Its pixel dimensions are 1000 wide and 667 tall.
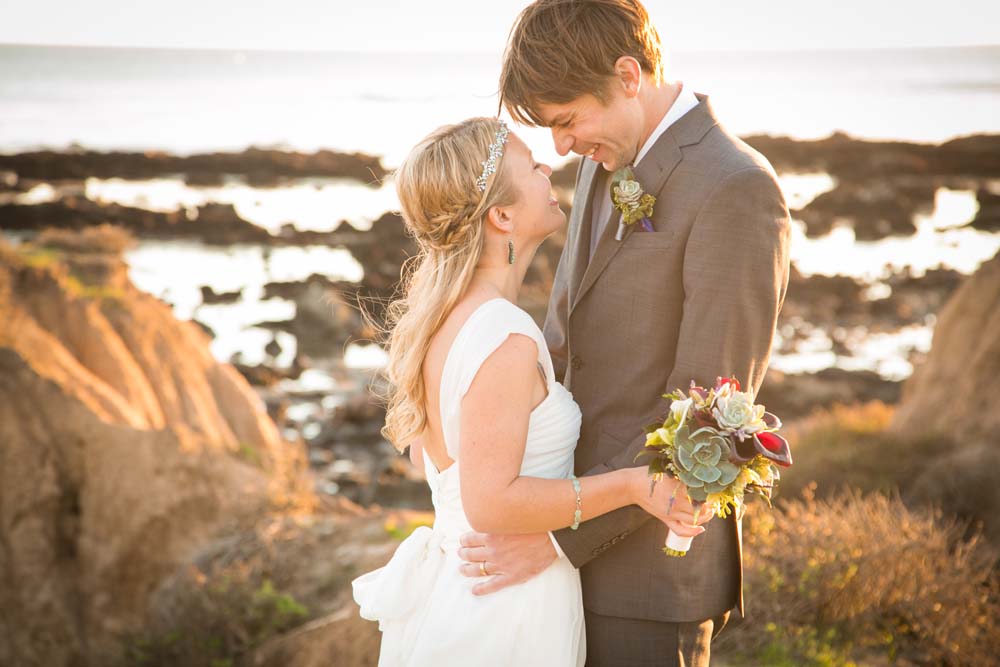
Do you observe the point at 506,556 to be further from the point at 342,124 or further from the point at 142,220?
the point at 342,124

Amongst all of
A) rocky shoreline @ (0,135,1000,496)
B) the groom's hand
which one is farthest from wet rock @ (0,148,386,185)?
the groom's hand

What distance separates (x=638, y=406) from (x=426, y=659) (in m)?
1.03

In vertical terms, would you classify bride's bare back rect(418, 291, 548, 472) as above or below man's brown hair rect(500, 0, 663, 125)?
below

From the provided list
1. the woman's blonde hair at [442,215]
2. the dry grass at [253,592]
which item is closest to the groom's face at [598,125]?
the woman's blonde hair at [442,215]

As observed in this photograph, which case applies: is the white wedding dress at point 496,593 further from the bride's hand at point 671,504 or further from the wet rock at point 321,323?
the wet rock at point 321,323

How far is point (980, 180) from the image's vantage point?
34812mm

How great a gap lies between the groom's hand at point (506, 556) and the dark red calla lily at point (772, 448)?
2.45 feet

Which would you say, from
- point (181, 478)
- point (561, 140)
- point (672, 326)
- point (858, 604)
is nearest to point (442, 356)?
point (672, 326)

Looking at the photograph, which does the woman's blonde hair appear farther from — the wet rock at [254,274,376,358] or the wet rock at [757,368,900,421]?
the wet rock at [254,274,376,358]

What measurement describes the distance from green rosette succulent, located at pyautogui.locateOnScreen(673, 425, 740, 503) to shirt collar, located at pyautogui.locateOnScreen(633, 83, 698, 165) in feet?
3.30

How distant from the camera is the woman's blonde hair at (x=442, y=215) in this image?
2.94 m

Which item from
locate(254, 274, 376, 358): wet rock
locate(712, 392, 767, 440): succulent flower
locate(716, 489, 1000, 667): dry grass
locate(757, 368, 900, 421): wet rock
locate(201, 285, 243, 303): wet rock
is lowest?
locate(757, 368, 900, 421): wet rock

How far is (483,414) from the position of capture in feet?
8.95

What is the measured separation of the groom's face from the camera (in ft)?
10.0
